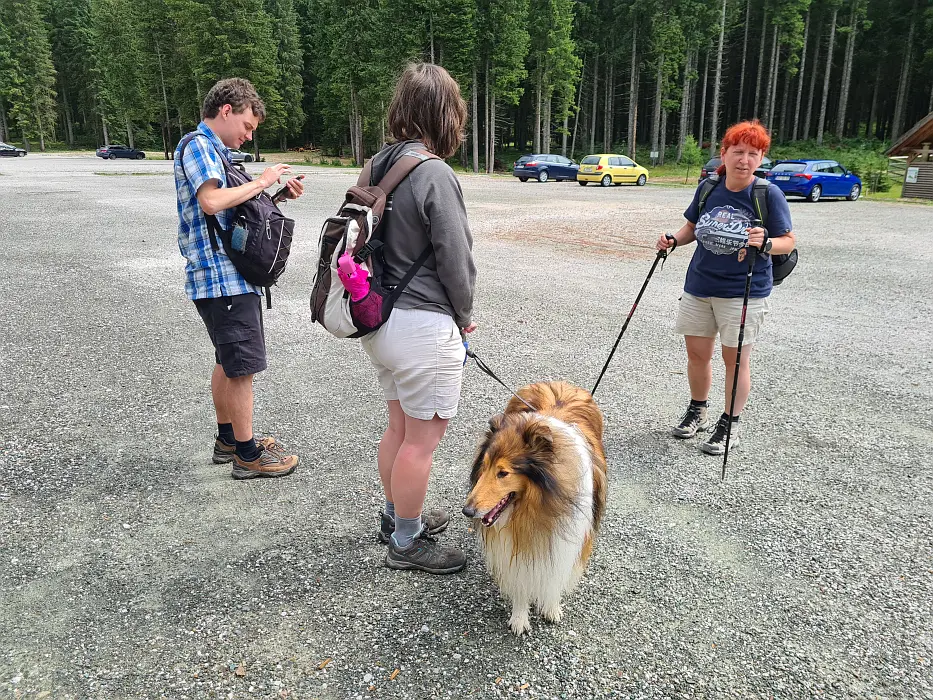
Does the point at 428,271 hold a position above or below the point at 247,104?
below

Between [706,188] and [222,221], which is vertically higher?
[706,188]

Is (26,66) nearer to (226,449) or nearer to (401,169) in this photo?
(226,449)

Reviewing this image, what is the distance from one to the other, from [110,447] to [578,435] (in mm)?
3141

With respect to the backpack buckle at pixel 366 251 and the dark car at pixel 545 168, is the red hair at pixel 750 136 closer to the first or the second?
the backpack buckle at pixel 366 251

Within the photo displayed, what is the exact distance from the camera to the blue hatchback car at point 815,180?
833 inches

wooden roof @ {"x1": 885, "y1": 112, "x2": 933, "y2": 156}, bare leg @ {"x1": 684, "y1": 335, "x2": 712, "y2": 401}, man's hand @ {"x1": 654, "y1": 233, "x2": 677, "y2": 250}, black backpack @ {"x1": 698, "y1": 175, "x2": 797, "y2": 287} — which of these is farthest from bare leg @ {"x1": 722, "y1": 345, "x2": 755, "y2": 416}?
wooden roof @ {"x1": 885, "y1": 112, "x2": 933, "y2": 156}

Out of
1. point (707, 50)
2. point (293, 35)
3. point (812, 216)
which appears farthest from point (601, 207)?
point (293, 35)

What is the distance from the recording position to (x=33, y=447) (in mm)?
3838

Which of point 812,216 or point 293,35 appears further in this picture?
point 293,35

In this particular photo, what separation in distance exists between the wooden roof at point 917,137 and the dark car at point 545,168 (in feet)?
45.3

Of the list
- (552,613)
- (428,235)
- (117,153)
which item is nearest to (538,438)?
(552,613)

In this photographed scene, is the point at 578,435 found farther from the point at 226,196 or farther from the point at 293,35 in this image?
the point at 293,35

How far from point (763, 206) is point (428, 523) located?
2.74m

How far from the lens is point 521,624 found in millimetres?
Result: 2375
